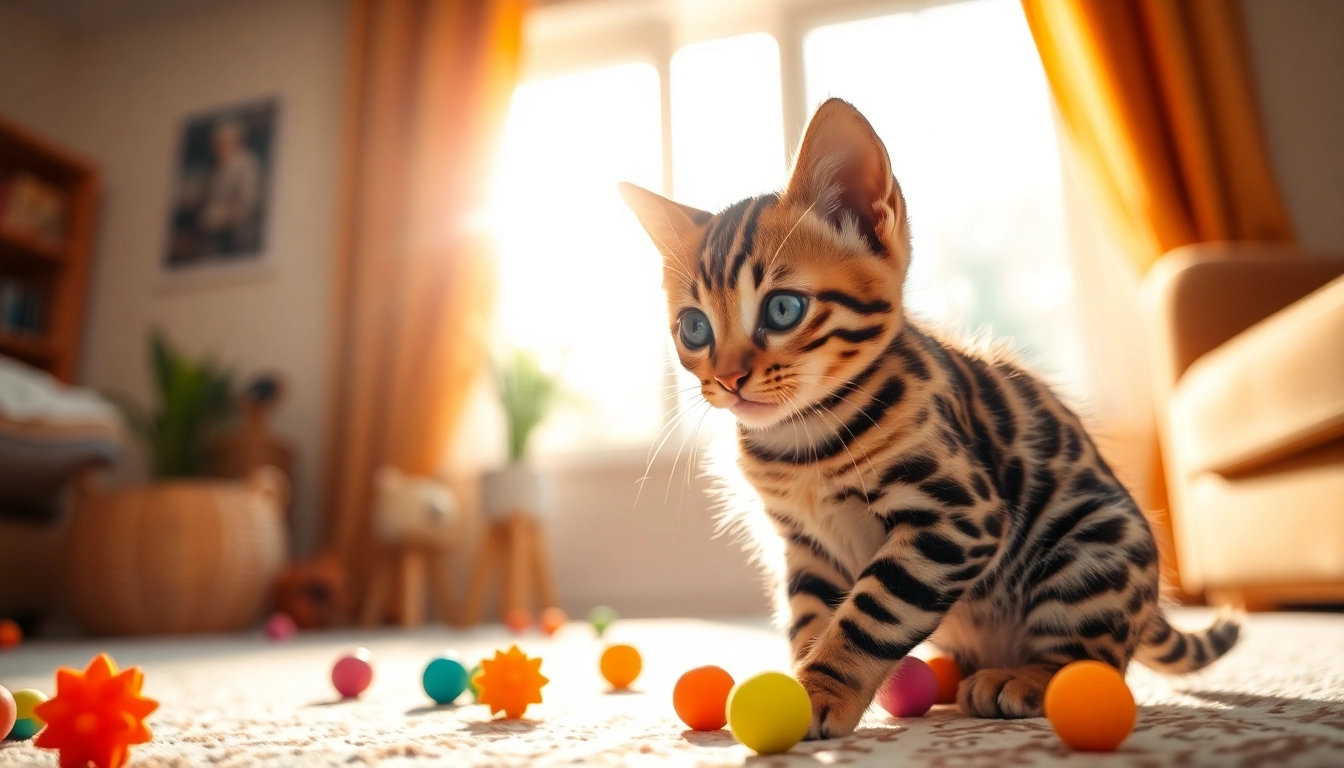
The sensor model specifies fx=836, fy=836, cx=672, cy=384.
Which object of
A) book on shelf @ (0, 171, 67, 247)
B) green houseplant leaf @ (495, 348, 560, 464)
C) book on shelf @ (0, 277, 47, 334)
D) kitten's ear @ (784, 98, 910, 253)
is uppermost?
book on shelf @ (0, 171, 67, 247)

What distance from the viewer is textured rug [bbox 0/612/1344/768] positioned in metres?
0.62

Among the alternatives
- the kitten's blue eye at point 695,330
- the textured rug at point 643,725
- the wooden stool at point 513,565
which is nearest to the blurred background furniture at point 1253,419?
the textured rug at point 643,725

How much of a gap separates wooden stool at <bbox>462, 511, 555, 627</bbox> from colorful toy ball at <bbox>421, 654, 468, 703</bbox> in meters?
1.76

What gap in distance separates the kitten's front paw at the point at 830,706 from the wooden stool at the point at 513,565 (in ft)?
7.08

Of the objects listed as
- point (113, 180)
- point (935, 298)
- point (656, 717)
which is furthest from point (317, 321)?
point (656, 717)

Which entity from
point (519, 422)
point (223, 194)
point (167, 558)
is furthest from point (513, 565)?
point (223, 194)

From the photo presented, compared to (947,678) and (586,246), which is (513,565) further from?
(947,678)

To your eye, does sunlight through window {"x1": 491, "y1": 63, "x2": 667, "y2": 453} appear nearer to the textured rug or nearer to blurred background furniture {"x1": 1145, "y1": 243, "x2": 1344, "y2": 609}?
blurred background furniture {"x1": 1145, "y1": 243, "x2": 1344, "y2": 609}

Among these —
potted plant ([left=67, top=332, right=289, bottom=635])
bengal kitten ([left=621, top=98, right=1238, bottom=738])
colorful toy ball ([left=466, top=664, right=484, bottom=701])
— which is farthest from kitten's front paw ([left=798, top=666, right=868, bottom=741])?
potted plant ([left=67, top=332, right=289, bottom=635])

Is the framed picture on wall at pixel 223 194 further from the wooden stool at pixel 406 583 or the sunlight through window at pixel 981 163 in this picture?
the sunlight through window at pixel 981 163

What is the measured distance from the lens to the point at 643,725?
828 millimetres

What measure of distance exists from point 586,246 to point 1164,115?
222cm

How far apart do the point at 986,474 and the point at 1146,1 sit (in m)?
2.81

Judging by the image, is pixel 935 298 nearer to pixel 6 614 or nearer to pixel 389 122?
pixel 389 122
